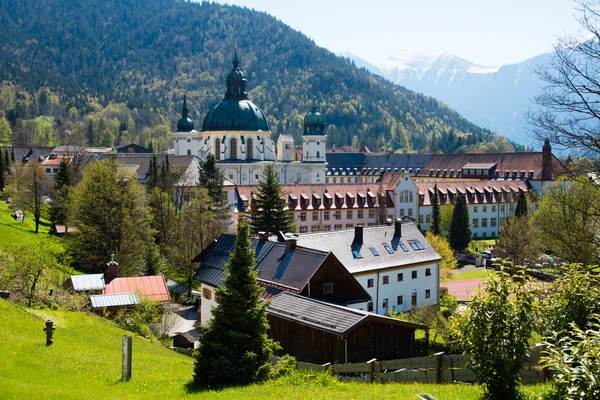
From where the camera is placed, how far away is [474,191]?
3381 inches

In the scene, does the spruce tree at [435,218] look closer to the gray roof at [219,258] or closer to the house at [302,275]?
the gray roof at [219,258]

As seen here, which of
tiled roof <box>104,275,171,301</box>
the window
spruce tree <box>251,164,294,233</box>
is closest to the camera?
the window

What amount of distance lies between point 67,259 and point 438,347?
30.2 meters

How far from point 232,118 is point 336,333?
86517mm

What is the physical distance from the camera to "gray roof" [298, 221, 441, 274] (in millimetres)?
37656

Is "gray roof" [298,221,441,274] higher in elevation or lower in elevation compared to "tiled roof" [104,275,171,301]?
higher

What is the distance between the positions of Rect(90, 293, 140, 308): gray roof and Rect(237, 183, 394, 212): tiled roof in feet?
121

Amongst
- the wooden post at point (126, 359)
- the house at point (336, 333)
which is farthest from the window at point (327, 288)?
the wooden post at point (126, 359)

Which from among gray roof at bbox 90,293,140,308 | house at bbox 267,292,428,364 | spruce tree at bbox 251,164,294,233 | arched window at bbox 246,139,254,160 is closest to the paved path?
spruce tree at bbox 251,164,294,233

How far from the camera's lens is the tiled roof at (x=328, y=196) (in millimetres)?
73312

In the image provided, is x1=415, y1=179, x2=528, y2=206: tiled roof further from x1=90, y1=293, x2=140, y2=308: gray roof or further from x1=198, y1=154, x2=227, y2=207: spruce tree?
x1=90, y1=293, x2=140, y2=308: gray roof

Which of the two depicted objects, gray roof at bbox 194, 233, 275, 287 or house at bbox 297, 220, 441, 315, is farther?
house at bbox 297, 220, 441, 315

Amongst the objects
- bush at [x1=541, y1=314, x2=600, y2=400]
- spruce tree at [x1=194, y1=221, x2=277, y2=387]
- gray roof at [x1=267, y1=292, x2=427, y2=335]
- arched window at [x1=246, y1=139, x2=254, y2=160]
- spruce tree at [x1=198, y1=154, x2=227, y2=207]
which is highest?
arched window at [x1=246, y1=139, x2=254, y2=160]

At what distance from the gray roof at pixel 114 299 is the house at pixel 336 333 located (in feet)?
37.0
